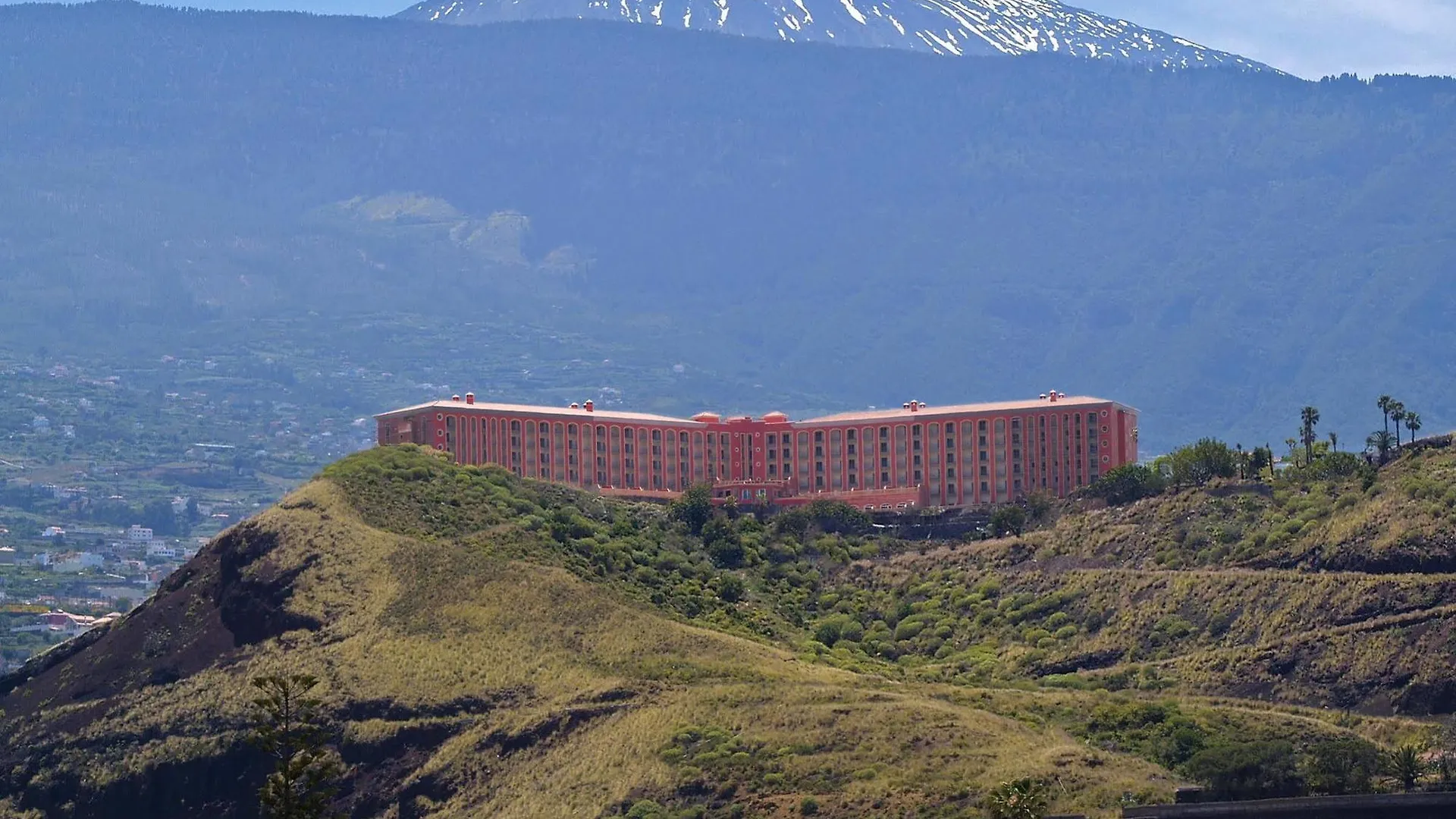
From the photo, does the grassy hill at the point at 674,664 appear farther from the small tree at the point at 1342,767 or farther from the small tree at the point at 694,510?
the small tree at the point at 1342,767

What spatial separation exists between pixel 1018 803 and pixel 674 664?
53.5m

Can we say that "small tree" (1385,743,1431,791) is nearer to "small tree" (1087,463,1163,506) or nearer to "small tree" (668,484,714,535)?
"small tree" (1087,463,1163,506)

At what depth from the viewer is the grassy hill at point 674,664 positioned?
136 meters

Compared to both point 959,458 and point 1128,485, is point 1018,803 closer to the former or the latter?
point 1128,485

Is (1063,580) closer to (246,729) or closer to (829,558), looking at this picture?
(829,558)

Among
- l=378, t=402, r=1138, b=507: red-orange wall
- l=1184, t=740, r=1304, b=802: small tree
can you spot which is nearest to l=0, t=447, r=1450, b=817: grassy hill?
l=1184, t=740, r=1304, b=802: small tree

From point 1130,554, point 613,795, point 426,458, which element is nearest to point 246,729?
point 613,795

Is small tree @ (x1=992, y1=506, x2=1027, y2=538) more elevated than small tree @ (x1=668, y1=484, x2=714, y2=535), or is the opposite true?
small tree @ (x1=668, y1=484, x2=714, y2=535)

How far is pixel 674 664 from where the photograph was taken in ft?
503

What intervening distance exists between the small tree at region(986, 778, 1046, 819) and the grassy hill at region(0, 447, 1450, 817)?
1203 centimetres

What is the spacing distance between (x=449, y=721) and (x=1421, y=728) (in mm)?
49094

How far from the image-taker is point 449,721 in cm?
14838

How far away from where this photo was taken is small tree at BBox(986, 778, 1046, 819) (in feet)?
328

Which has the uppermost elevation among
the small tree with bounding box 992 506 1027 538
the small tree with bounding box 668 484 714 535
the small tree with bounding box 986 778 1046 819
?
the small tree with bounding box 668 484 714 535
